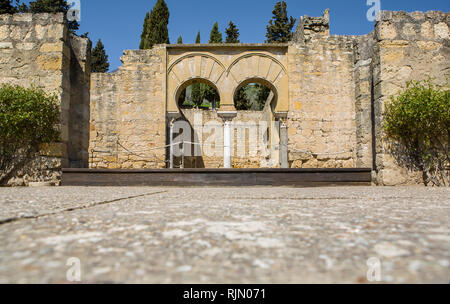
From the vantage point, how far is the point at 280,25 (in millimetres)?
26688

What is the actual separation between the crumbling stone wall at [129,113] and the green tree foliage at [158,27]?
16751 millimetres

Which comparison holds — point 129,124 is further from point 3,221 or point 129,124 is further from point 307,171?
point 3,221

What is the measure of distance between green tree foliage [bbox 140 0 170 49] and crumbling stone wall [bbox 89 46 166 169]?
16751 millimetres

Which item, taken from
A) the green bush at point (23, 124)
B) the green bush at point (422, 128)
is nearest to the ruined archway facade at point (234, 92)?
the green bush at point (422, 128)

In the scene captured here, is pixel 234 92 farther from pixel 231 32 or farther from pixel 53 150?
pixel 231 32

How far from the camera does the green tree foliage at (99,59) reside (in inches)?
1118

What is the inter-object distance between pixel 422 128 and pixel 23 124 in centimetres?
785

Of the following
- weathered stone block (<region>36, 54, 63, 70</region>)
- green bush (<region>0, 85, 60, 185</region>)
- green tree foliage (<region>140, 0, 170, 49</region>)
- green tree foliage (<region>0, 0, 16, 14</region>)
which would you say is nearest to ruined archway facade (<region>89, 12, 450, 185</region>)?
weathered stone block (<region>36, 54, 63, 70</region>)

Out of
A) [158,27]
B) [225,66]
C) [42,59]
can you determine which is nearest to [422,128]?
[225,66]

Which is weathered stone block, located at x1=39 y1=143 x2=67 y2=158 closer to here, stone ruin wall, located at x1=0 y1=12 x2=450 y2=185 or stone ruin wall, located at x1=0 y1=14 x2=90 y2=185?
stone ruin wall, located at x1=0 y1=14 x2=90 y2=185

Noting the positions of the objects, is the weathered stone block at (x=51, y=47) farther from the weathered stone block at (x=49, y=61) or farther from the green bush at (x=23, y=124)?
the green bush at (x=23, y=124)

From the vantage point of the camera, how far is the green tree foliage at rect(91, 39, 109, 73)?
28400 mm

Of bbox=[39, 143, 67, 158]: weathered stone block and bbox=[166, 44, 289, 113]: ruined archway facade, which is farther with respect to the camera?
bbox=[166, 44, 289, 113]: ruined archway facade
